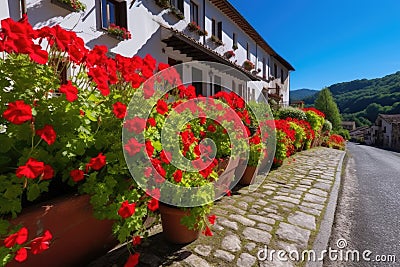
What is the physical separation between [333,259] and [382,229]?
1.12 m

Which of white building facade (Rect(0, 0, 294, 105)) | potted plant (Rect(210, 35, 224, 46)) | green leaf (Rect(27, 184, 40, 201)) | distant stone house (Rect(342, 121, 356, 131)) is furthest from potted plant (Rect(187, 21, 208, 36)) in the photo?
distant stone house (Rect(342, 121, 356, 131))

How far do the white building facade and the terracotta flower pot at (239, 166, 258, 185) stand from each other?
5.18 meters

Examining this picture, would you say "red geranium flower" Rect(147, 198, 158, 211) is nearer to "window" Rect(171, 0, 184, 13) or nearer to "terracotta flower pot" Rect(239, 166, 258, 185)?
"terracotta flower pot" Rect(239, 166, 258, 185)

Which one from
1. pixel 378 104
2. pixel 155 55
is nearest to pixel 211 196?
pixel 155 55

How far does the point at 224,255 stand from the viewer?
1966 millimetres

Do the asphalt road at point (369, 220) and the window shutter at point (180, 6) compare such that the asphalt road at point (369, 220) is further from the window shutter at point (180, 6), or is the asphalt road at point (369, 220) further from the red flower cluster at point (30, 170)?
the window shutter at point (180, 6)

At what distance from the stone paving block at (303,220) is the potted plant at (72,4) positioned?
6.28 m

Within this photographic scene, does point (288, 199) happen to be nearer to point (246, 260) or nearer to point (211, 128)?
point (211, 128)

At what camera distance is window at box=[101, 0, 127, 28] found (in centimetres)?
653

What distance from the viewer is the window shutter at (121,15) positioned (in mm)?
6871

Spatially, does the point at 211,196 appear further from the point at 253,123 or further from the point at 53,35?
the point at 253,123

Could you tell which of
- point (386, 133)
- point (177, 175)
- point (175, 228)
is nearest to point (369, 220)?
point (175, 228)

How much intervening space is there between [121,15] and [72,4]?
1871 millimetres

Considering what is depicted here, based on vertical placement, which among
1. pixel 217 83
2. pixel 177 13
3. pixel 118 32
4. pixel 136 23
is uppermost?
pixel 177 13
